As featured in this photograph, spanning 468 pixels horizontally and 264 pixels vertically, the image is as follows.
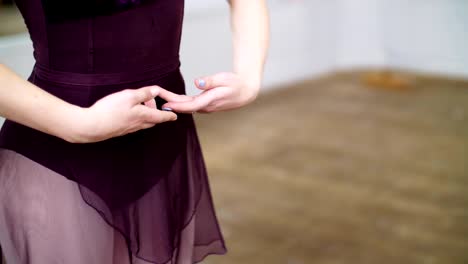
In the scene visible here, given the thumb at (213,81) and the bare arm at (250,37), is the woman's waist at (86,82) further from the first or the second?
the bare arm at (250,37)

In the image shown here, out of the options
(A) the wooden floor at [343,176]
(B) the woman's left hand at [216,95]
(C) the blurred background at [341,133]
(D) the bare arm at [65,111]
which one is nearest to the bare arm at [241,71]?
(B) the woman's left hand at [216,95]

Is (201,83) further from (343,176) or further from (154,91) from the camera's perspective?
(343,176)

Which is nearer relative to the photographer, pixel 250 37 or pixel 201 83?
pixel 201 83

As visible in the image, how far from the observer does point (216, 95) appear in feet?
3.06

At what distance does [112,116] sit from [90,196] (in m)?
0.15

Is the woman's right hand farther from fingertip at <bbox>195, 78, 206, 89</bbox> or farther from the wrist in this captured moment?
fingertip at <bbox>195, 78, 206, 89</bbox>

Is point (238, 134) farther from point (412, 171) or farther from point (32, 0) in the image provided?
point (32, 0)

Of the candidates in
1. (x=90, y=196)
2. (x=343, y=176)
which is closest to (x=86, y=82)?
(x=90, y=196)

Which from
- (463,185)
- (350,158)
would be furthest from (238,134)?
(463,185)

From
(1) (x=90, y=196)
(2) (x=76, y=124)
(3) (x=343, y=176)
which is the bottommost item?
(3) (x=343, y=176)

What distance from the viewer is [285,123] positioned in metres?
3.82

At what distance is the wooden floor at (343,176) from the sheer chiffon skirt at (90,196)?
128 centimetres

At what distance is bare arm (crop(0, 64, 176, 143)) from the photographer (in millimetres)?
789

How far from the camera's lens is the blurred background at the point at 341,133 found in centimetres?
238
